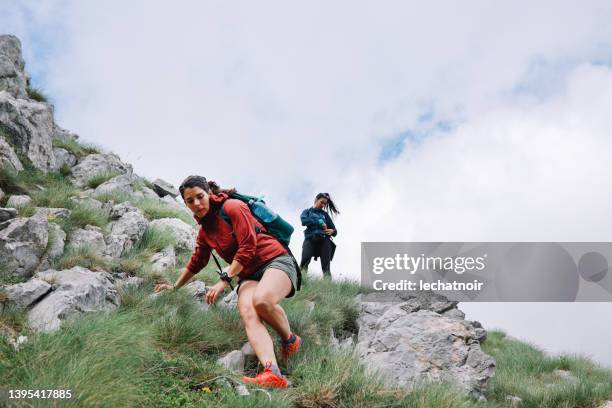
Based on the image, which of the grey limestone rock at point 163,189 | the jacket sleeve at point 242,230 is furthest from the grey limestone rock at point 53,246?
the grey limestone rock at point 163,189

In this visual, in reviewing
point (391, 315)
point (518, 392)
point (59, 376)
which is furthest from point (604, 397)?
point (59, 376)

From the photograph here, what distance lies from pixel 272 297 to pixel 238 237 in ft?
2.20

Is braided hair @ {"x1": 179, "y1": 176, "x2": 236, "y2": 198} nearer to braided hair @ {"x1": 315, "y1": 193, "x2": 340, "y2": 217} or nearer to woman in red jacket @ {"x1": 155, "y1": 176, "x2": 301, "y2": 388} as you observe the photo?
woman in red jacket @ {"x1": 155, "y1": 176, "x2": 301, "y2": 388}

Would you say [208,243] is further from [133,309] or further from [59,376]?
[59,376]

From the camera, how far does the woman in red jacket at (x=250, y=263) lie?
436 cm

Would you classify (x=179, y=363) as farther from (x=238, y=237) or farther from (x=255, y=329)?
(x=238, y=237)

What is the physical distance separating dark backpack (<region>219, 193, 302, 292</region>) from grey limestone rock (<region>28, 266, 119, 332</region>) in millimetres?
1643

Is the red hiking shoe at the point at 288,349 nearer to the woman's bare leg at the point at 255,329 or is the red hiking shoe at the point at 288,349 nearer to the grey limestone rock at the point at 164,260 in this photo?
the woman's bare leg at the point at 255,329

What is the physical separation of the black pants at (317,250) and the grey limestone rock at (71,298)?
219 inches

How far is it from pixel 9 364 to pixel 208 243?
2.19 meters

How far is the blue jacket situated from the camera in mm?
10305

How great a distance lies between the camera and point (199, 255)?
5223 mm

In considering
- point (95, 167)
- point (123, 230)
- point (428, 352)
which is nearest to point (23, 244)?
point (123, 230)

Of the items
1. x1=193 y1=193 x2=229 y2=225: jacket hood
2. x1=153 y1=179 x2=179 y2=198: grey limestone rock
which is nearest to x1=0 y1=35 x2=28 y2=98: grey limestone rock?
x1=153 y1=179 x2=179 y2=198: grey limestone rock
